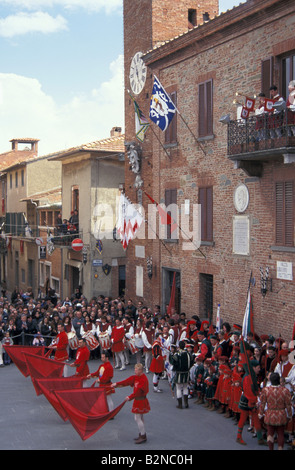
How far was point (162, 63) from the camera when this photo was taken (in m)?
22.2

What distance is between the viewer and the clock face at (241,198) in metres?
17.3

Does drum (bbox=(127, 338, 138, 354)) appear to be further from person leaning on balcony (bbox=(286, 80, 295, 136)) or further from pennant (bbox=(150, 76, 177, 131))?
person leaning on balcony (bbox=(286, 80, 295, 136))

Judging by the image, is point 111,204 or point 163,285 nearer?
point 163,285

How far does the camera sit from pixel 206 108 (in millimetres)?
19359

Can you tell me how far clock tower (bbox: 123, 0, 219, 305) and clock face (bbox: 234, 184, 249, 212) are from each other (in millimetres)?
5751

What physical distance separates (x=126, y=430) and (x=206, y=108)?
11286 millimetres

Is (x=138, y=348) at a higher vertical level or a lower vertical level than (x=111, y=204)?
lower

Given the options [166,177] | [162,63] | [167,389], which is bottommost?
[167,389]

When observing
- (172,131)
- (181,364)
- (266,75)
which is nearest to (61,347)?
(181,364)

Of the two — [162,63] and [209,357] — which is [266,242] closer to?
[209,357]

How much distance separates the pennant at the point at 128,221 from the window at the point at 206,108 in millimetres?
4094
